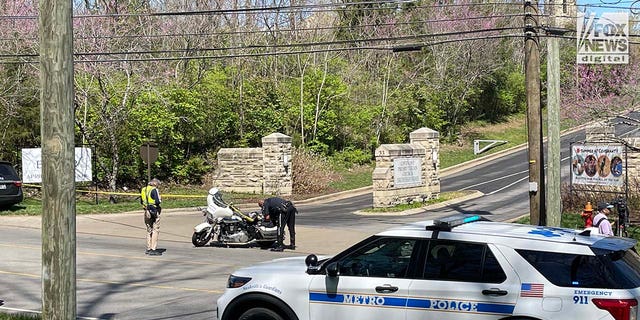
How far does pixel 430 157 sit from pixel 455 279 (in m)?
24.4

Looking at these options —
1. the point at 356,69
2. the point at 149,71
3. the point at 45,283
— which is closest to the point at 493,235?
the point at 45,283

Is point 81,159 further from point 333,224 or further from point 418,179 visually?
point 418,179

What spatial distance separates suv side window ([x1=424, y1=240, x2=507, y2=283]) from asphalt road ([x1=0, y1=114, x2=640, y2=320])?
447cm

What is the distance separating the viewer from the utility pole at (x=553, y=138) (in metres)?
17.3

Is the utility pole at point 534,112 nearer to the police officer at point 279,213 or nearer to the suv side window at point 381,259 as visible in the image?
the police officer at point 279,213

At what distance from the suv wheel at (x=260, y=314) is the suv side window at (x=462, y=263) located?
1603 mm

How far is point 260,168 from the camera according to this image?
112 ft

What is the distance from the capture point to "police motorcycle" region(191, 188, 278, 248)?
19156 mm

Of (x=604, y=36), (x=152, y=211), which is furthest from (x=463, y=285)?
(x=604, y=36)

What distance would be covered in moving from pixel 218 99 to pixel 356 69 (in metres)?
11.6

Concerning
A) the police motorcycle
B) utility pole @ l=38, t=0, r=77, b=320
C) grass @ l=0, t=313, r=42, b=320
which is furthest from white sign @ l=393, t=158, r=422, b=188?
utility pole @ l=38, t=0, r=77, b=320

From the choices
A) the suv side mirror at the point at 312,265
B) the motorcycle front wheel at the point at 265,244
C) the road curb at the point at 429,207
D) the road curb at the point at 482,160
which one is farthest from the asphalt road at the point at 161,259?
the road curb at the point at 482,160

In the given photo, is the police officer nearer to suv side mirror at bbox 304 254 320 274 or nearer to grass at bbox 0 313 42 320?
grass at bbox 0 313 42 320

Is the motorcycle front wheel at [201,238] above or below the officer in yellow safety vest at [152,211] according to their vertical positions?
below
